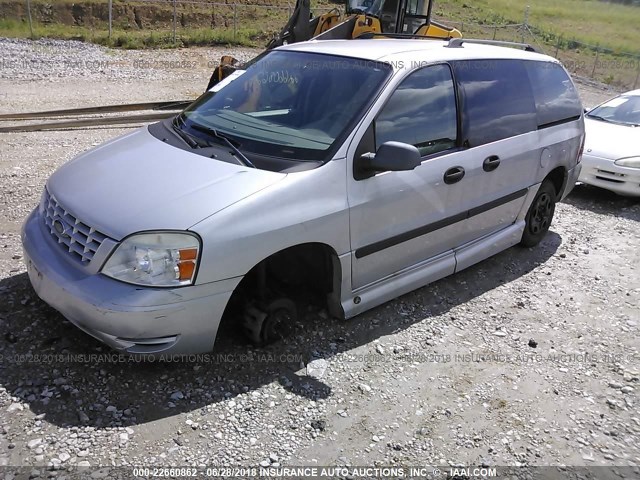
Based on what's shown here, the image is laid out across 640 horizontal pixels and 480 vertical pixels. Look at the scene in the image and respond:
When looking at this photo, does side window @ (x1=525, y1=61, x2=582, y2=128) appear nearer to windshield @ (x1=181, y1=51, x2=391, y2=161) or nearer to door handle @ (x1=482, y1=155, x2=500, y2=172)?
door handle @ (x1=482, y1=155, x2=500, y2=172)

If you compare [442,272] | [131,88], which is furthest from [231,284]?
[131,88]

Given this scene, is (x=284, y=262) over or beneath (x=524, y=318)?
over

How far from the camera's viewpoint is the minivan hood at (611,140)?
7660mm

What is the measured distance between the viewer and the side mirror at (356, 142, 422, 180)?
3.48m

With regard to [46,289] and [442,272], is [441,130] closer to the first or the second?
[442,272]

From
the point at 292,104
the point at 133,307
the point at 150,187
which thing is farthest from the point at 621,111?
the point at 133,307

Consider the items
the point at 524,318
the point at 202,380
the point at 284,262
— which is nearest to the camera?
the point at 202,380

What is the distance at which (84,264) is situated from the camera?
3086mm

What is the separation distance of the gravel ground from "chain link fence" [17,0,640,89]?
65.5 ft

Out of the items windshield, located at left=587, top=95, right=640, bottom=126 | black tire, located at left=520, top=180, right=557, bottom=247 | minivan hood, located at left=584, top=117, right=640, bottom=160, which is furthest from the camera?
windshield, located at left=587, top=95, right=640, bottom=126

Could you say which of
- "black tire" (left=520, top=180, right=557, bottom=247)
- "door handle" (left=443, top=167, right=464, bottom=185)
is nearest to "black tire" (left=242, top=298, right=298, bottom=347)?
"door handle" (left=443, top=167, right=464, bottom=185)

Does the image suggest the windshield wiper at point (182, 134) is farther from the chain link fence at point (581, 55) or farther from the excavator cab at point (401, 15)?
the chain link fence at point (581, 55)

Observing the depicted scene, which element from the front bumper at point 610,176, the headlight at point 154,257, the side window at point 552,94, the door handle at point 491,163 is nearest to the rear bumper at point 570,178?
the side window at point 552,94

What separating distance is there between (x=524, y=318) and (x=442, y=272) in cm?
75
